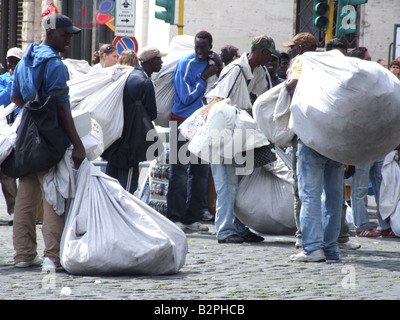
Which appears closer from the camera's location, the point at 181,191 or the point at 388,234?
the point at 388,234

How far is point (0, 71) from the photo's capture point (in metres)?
12.5

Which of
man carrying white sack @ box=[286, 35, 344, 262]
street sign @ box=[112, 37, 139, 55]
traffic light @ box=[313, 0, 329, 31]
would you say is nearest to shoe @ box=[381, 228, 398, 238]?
man carrying white sack @ box=[286, 35, 344, 262]

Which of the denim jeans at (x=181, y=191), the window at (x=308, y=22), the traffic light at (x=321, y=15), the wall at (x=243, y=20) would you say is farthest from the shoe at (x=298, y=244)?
the window at (x=308, y=22)

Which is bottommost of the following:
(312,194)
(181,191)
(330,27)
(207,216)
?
(207,216)

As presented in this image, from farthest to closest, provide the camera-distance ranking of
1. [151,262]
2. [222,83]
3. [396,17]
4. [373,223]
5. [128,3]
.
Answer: [396,17] < [128,3] < [373,223] < [222,83] < [151,262]

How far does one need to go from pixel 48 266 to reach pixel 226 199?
2.38 meters

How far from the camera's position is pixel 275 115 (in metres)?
7.68

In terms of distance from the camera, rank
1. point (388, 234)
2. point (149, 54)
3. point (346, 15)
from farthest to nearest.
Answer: point (346, 15)
point (388, 234)
point (149, 54)

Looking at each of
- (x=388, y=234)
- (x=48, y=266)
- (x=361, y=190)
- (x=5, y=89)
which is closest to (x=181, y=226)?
(x=361, y=190)

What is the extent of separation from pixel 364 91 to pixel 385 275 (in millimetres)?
1308

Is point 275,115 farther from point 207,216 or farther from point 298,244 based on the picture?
point 207,216

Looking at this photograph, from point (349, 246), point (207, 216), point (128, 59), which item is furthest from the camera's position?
point (207, 216)
